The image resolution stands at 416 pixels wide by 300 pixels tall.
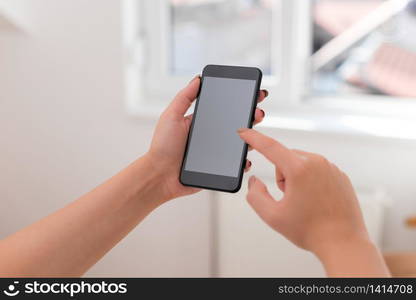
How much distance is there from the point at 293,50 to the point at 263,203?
1.18 metres

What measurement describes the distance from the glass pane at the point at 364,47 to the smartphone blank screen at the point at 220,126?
910 mm

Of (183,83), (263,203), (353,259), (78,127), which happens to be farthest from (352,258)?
(78,127)

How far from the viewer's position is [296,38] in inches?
76.1

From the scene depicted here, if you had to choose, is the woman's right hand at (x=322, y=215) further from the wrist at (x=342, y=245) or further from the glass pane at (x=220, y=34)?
the glass pane at (x=220, y=34)

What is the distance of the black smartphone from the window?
2.41 feet

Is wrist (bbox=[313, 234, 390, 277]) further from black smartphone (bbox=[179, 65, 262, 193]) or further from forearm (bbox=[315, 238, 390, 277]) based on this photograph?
black smartphone (bbox=[179, 65, 262, 193])

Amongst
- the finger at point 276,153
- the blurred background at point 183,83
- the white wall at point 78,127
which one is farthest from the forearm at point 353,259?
the white wall at point 78,127

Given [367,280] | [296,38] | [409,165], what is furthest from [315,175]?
[296,38]

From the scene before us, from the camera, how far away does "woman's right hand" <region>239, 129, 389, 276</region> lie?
0.74 metres

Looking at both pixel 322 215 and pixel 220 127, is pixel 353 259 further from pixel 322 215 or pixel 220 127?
pixel 220 127

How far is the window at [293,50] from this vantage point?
192cm

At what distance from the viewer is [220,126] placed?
1.14m

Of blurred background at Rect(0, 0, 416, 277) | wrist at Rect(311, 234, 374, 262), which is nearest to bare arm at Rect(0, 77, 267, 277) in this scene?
wrist at Rect(311, 234, 374, 262)

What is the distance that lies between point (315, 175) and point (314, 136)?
3.50ft
